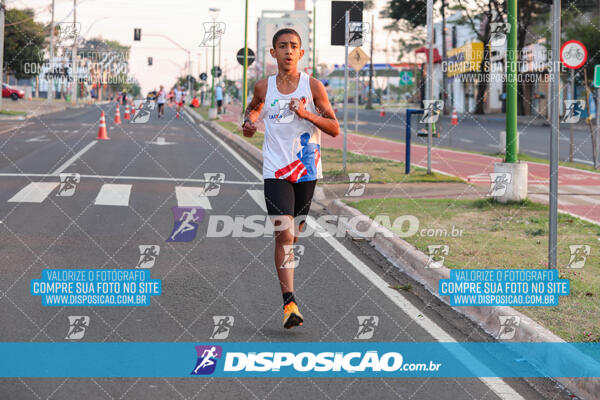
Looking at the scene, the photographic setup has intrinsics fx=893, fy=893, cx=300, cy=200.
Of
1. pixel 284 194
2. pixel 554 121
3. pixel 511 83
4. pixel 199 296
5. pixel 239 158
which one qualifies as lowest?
pixel 199 296

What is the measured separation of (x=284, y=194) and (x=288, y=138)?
0.39 m

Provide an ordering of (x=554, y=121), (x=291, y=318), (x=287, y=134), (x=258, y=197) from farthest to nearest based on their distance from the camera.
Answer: (x=258, y=197), (x=554, y=121), (x=287, y=134), (x=291, y=318)

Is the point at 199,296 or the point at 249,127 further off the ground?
the point at 249,127

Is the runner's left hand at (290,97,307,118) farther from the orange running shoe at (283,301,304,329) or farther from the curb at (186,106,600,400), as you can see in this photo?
the curb at (186,106,600,400)

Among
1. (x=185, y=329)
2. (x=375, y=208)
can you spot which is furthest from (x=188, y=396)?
(x=375, y=208)

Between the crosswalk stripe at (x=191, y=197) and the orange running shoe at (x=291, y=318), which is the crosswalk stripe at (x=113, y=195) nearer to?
the crosswalk stripe at (x=191, y=197)

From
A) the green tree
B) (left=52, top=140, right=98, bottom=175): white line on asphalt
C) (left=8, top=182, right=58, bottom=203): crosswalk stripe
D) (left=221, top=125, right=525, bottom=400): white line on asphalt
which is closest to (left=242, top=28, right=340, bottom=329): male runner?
(left=221, top=125, right=525, bottom=400): white line on asphalt

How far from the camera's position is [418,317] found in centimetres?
653

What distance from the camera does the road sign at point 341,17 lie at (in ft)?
54.2

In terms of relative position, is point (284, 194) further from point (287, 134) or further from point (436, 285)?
point (436, 285)

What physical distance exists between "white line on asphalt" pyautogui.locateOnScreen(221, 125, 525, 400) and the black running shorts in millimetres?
1225

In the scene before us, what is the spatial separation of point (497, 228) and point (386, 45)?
279 ft

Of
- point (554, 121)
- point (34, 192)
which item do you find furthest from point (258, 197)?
point (554, 121)

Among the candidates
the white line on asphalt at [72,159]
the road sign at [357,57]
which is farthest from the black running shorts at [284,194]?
the road sign at [357,57]
